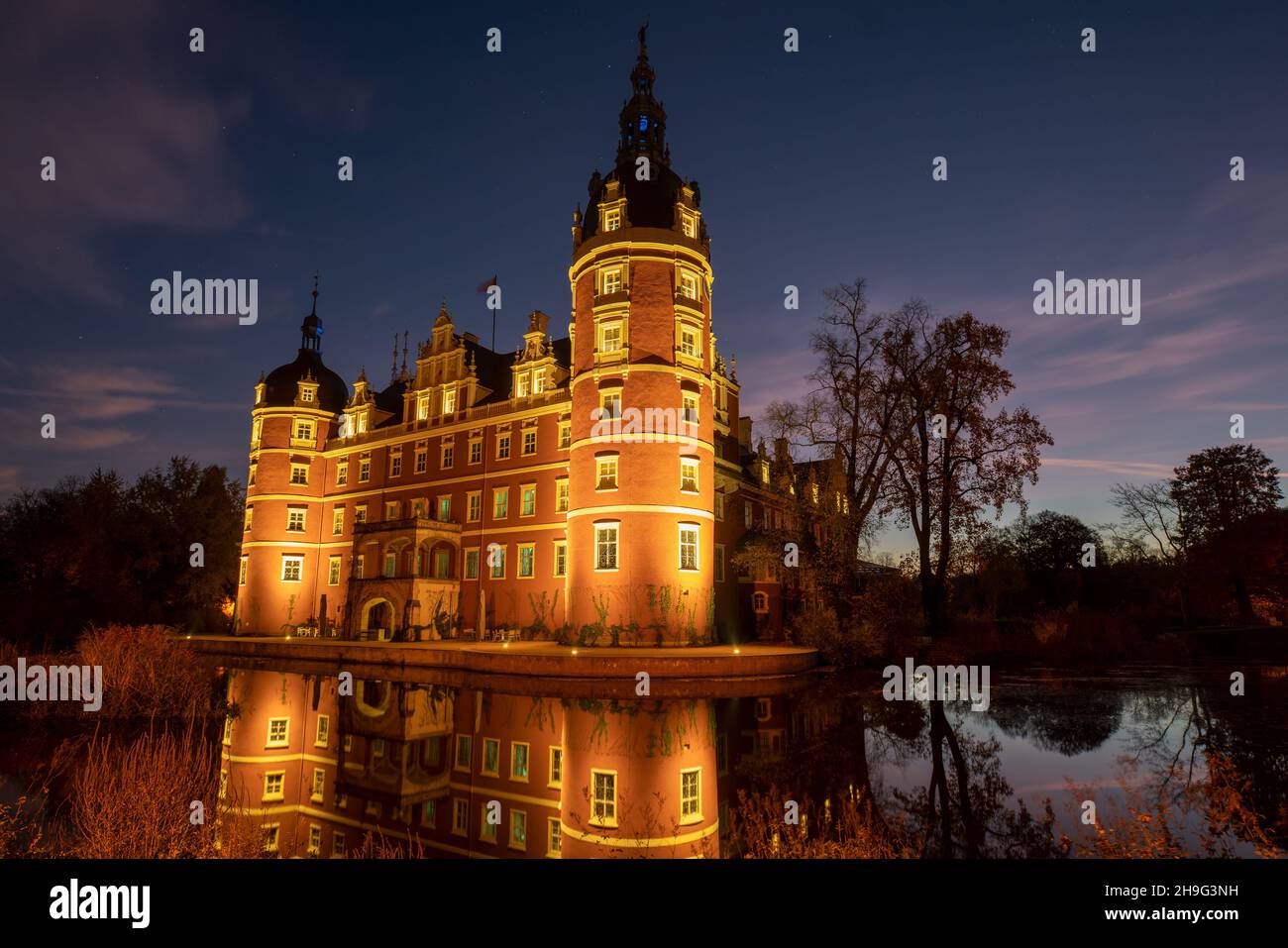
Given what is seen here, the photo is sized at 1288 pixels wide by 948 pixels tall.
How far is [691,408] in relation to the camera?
31594mm

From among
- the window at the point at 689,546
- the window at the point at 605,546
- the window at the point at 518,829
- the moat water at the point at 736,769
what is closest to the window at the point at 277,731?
Result: the moat water at the point at 736,769

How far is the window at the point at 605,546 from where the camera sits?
2948 centimetres

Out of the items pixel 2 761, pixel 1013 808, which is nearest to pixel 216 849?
pixel 2 761

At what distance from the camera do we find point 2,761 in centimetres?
1171

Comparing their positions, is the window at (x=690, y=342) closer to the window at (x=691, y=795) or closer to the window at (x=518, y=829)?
the window at (x=691, y=795)

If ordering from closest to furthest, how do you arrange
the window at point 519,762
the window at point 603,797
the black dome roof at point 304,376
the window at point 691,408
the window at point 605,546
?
the window at point 603,797, the window at point 519,762, the window at point 605,546, the window at point 691,408, the black dome roof at point 304,376

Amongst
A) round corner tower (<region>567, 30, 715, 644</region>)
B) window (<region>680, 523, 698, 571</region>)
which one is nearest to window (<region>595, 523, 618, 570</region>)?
round corner tower (<region>567, 30, 715, 644</region>)

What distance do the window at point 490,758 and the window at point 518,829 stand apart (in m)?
2.22

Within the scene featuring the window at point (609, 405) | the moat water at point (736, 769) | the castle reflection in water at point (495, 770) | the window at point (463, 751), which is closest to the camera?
the moat water at point (736, 769)

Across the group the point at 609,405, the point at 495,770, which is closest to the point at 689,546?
the point at 609,405

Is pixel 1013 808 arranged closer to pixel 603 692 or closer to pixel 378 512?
pixel 603 692
